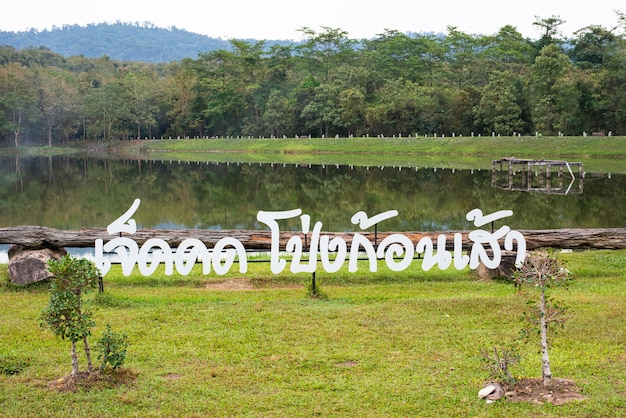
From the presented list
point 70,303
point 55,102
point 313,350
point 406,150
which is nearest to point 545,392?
point 313,350

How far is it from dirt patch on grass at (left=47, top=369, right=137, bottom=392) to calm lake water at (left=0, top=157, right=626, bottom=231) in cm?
1469

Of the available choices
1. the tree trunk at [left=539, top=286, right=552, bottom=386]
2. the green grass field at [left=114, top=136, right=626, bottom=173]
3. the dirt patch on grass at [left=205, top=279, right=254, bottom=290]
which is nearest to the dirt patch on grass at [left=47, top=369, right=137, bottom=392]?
the tree trunk at [left=539, top=286, right=552, bottom=386]

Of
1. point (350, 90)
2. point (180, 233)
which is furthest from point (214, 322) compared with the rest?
point (350, 90)

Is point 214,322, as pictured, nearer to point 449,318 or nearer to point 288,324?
point 288,324

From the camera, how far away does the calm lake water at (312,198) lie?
78.2ft

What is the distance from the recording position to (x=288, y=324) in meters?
9.04

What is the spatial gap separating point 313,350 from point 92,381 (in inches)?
97.4

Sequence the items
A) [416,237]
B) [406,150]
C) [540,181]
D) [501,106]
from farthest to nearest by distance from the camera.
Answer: [406,150] → [501,106] → [540,181] → [416,237]

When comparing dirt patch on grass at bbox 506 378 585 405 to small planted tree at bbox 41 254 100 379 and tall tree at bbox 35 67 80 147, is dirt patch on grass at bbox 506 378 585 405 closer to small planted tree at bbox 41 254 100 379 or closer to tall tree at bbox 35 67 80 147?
small planted tree at bbox 41 254 100 379

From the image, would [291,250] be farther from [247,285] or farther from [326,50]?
[326,50]

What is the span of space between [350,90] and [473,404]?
217ft

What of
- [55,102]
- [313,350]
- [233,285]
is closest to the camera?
[313,350]

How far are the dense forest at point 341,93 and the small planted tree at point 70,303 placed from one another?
53.7 m

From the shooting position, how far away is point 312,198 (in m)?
30.4
